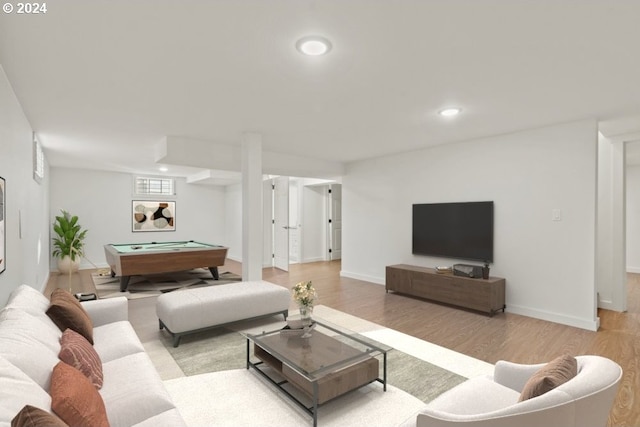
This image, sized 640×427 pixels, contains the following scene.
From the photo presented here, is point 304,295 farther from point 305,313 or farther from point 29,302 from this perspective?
point 29,302

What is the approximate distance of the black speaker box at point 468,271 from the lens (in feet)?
14.7

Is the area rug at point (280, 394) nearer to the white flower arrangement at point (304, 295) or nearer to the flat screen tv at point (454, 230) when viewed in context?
the white flower arrangement at point (304, 295)

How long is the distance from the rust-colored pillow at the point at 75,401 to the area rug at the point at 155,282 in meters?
4.22

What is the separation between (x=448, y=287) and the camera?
461 cm

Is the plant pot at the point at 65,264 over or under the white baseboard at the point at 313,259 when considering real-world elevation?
over

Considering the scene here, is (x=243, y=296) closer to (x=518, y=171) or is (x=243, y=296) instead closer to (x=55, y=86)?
(x=55, y=86)

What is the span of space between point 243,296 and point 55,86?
2.60 meters

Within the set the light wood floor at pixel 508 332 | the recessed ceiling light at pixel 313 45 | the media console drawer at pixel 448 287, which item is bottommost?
the light wood floor at pixel 508 332

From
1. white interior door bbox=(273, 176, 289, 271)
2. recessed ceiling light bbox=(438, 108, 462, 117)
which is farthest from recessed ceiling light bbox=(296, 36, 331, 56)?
white interior door bbox=(273, 176, 289, 271)

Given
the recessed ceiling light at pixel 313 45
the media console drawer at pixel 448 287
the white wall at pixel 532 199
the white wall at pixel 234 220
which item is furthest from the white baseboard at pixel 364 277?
Answer: the recessed ceiling light at pixel 313 45

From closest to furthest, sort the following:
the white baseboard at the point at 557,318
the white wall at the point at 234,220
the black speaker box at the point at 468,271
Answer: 1. the white baseboard at the point at 557,318
2. the black speaker box at the point at 468,271
3. the white wall at the point at 234,220

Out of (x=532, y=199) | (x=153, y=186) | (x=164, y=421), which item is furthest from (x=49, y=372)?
(x=153, y=186)

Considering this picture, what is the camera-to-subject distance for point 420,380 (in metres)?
2.60

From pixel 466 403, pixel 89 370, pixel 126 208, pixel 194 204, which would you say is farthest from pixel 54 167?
pixel 466 403
